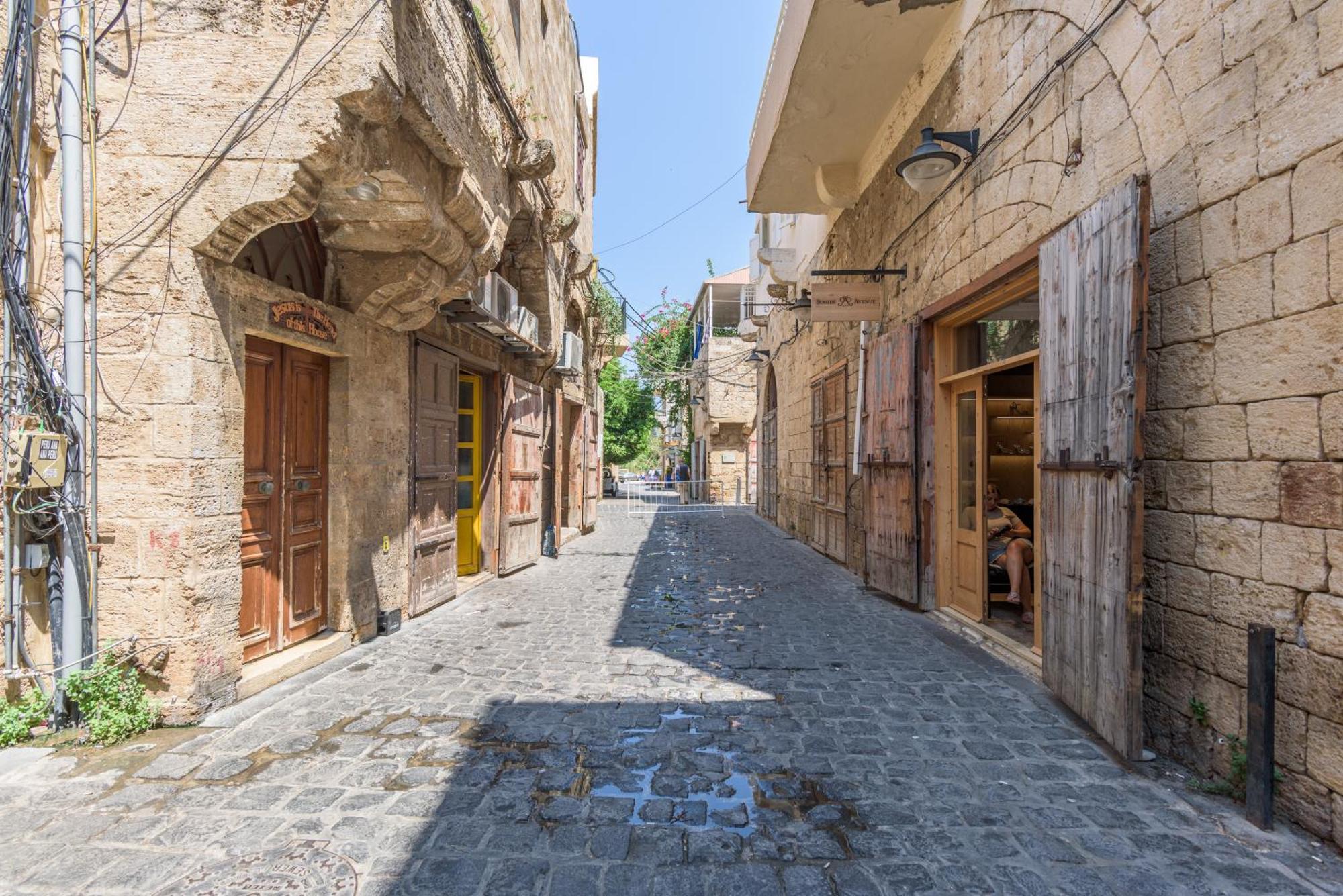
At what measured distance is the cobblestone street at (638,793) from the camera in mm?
2105

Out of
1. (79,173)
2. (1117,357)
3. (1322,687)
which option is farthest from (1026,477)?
(79,173)

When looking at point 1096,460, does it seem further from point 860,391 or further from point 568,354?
point 568,354

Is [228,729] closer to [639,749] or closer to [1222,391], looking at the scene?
[639,749]

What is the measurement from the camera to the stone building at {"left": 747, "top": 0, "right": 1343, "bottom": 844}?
2.32m

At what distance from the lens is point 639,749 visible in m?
3.00

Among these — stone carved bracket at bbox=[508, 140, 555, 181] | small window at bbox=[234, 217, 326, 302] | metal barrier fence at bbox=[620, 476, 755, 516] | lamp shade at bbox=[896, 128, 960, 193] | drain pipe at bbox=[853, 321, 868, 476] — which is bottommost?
metal barrier fence at bbox=[620, 476, 755, 516]

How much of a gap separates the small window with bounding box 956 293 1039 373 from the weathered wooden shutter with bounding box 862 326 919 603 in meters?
0.44

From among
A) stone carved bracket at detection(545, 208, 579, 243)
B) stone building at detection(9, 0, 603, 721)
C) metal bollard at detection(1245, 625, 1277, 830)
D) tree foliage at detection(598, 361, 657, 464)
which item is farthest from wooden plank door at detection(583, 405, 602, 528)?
metal bollard at detection(1245, 625, 1277, 830)

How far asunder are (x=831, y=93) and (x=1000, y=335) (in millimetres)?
3026

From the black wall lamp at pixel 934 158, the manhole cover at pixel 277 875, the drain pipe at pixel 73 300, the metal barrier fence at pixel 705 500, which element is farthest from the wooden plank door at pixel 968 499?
the metal barrier fence at pixel 705 500

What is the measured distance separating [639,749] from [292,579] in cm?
277

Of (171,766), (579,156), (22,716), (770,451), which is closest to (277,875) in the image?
(171,766)

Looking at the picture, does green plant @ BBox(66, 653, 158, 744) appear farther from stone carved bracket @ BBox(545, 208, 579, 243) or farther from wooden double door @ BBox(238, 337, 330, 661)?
stone carved bracket @ BBox(545, 208, 579, 243)

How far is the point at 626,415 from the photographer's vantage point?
25.0 meters
